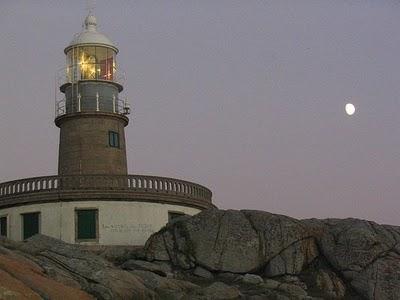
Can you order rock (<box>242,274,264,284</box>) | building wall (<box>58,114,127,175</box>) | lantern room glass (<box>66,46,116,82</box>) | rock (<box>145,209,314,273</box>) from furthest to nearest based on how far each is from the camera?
lantern room glass (<box>66,46,116,82</box>), building wall (<box>58,114,127,175</box>), rock (<box>145,209,314,273</box>), rock (<box>242,274,264,284</box>)

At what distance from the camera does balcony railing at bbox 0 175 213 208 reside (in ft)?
135

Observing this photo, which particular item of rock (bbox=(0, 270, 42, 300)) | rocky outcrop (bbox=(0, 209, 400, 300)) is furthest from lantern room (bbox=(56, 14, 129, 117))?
rock (bbox=(0, 270, 42, 300))

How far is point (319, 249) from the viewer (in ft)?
119

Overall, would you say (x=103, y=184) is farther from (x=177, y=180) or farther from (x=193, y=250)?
(x=193, y=250)

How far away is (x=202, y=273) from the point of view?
34.6m

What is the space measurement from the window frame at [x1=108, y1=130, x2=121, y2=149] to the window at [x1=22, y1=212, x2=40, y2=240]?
253 inches

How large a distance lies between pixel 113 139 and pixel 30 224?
7.21 meters

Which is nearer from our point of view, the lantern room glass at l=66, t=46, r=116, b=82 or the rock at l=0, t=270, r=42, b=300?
the rock at l=0, t=270, r=42, b=300

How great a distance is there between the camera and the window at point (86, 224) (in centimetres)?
4078

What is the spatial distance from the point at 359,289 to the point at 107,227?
13166 millimetres

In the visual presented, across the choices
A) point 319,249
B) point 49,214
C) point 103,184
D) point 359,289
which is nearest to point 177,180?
point 103,184

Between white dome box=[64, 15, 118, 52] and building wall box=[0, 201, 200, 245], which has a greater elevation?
white dome box=[64, 15, 118, 52]

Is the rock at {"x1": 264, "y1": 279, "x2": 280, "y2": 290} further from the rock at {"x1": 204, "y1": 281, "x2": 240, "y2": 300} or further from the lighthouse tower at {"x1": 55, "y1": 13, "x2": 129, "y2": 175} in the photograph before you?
the lighthouse tower at {"x1": 55, "y1": 13, "x2": 129, "y2": 175}

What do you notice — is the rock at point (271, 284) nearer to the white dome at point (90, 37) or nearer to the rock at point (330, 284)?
the rock at point (330, 284)
